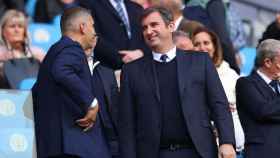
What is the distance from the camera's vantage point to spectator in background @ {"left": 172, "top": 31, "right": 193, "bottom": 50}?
9906 millimetres

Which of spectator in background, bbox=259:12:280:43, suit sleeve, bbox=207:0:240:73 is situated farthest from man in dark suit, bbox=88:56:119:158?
suit sleeve, bbox=207:0:240:73

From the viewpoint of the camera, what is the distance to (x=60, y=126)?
8.43 metres

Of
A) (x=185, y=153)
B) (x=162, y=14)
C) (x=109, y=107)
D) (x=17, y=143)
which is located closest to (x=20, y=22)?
(x=17, y=143)

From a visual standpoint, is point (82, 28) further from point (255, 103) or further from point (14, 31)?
point (14, 31)

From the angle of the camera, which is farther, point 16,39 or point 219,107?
point 16,39

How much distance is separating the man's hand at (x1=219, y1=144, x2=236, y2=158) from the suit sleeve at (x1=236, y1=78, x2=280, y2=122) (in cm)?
Answer: 64

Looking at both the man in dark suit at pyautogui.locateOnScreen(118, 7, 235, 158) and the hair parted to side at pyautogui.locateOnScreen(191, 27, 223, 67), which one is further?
the hair parted to side at pyautogui.locateOnScreen(191, 27, 223, 67)

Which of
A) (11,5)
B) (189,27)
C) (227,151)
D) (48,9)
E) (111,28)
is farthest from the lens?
(48,9)

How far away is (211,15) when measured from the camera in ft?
41.1

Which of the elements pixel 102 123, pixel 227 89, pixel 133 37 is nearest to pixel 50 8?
pixel 133 37

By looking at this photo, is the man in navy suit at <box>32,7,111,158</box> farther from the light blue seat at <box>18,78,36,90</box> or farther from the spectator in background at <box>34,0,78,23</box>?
the spectator in background at <box>34,0,78,23</box>

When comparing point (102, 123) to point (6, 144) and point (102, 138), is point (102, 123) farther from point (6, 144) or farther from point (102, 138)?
point (6, 144)

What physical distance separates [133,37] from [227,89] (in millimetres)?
1478

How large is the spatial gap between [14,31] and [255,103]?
3.29m
